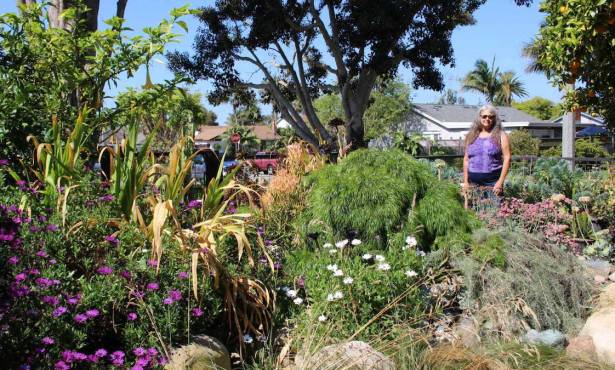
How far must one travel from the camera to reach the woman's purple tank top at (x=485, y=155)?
19.7 ft

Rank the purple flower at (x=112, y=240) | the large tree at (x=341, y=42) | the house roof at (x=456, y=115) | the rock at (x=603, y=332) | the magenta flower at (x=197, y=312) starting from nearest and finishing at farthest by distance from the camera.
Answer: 1. the magenta flower at (x=197, y=312)
2. the purple flower at (x=112, y=240)
3. the rock at (x=603, y=332)
4. the large tree at (x=341, y=42)
5. the house roof at (x=456, y=115)

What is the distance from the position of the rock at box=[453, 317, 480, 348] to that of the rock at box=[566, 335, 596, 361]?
0.52m

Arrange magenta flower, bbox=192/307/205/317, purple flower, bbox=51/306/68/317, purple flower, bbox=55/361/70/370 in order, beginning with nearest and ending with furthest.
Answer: purple flower, bbox=55/361/70/370 → purple flower, bbox=51/306/68/317 → magenta flower, bbox=192/307/205/317

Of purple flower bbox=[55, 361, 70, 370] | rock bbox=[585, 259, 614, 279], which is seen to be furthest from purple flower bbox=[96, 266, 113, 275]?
rock bbox=[585, 259, 614, 279]

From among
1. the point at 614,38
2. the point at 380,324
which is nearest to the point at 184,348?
the point at 380,324

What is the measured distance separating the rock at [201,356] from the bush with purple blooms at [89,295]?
0.22 feet

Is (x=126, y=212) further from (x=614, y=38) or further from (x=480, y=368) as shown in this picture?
(x=614, y=38)

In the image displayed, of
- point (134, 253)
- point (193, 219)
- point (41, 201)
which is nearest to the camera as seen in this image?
point (134, 253)

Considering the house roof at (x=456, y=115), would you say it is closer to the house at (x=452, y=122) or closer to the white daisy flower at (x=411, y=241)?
the house at (x=452, y=122)

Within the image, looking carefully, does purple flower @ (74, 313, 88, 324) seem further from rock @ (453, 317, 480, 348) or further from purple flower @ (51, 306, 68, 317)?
rock @ (453, 317, 480, 348)

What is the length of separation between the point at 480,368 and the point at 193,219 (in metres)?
2.24

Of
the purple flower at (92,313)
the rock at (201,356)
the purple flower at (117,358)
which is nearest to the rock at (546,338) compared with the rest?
the rock at (201,356)

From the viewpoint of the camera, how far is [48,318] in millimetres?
2605

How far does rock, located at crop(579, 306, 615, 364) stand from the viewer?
3648 mm
